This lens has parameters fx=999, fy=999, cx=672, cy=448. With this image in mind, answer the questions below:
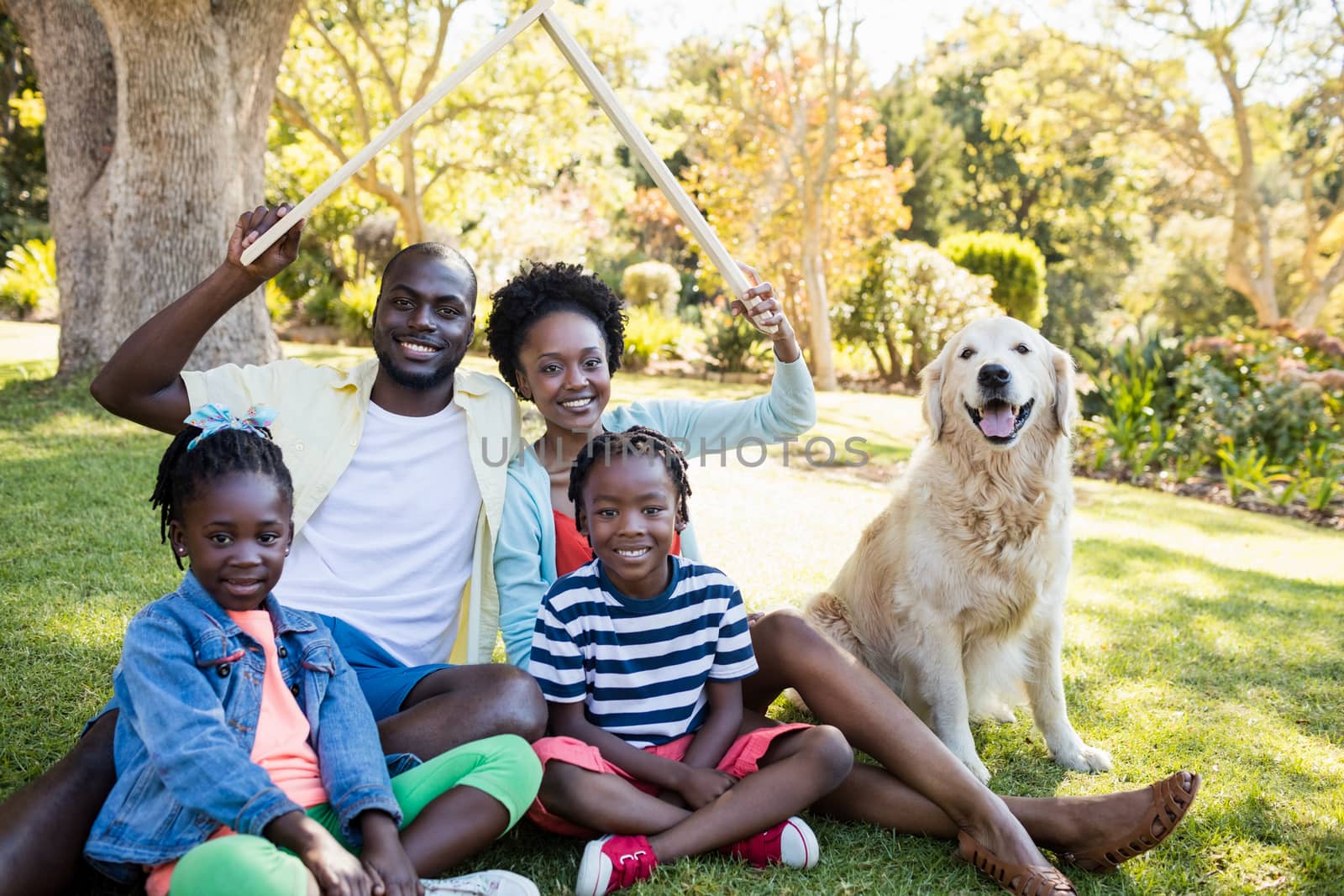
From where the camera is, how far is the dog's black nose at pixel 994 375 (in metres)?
3.32

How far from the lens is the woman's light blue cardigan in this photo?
9.73 feet

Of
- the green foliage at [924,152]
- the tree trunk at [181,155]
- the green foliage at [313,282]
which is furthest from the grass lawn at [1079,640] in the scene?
the green foliage at [924,152]

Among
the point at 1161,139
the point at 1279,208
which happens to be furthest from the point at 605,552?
Answer: the point at 1279,208

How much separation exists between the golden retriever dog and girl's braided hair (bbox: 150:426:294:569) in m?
2.11

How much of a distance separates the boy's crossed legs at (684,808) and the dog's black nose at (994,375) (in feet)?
4.45

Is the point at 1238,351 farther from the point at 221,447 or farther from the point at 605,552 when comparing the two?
the point at 221,447

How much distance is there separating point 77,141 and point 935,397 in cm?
785

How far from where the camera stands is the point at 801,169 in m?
16.6

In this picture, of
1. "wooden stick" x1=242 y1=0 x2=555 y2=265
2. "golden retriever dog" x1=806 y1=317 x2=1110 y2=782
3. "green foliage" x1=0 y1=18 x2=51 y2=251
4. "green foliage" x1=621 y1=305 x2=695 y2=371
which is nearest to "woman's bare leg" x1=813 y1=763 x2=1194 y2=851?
"golden retriever dog" x1=806 y1=317 x2=1110 y2=782

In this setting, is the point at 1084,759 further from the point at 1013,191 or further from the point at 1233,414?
the point at 1013,191

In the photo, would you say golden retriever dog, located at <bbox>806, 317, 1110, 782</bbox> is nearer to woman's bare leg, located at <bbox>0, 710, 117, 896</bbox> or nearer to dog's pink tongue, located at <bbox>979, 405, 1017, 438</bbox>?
dog's pink tongue, located at <bbox>979, 405, 1017, 438</bbox>

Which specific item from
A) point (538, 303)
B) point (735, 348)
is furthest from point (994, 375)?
point (735, 348)

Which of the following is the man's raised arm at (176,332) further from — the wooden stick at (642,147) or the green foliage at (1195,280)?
the green foliage at (1195,280)

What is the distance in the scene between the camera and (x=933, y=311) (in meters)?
15.1
